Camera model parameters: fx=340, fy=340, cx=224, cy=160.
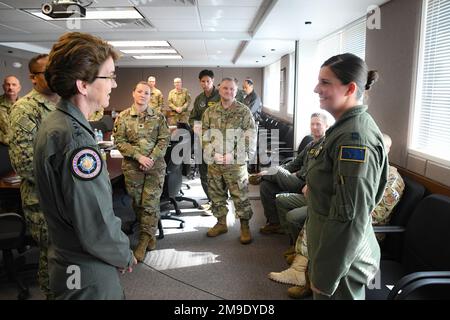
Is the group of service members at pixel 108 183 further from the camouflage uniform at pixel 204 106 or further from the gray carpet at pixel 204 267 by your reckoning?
the camouflage uniform at pixel 204 106

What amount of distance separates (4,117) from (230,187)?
10.2ft

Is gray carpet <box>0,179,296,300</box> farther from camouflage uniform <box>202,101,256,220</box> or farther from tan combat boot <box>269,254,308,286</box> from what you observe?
camouflage uniform <box>202,101,256,220</box>

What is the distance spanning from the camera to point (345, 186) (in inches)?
47.6

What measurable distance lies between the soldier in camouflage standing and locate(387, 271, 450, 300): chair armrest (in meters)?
2.15

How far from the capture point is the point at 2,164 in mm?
3402

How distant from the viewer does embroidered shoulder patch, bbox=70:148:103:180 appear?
1044mm

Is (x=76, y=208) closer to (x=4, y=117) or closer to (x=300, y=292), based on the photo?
(x=300, y=292)

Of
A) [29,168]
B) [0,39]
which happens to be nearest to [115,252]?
[29,168]

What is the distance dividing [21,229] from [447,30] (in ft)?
10.9

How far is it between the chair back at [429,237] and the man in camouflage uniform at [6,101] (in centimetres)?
452

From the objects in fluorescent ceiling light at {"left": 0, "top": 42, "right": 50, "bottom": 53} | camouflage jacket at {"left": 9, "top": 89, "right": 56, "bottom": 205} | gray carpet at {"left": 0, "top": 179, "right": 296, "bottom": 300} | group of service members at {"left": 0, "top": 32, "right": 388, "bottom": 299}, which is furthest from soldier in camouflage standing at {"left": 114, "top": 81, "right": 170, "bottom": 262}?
fluorescent ceiling light at {"left": 0, "top": 42, "right": 50, "bottom": 53}

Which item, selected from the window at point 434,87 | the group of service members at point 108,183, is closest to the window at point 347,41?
the window at point 434,87

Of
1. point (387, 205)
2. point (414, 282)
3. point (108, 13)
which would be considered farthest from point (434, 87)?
point (108, 13)
